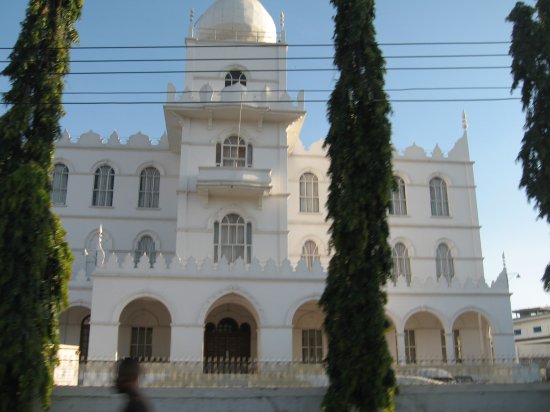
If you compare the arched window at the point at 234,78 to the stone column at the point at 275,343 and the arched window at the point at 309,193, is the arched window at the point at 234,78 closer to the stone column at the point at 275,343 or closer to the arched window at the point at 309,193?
the arched window at the point at 309,193

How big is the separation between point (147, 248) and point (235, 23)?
11346mm

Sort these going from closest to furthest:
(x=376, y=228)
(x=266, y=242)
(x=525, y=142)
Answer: (x=376, y=228), (x=525, y=142), (x=266, y=242)

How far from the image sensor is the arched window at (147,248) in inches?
1064

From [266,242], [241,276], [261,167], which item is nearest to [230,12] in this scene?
[261,167]

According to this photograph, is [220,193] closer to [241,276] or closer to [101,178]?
[241,276]

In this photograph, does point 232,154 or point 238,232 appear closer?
point 238,232

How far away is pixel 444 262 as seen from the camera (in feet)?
92.7

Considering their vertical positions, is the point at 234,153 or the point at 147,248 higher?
the point at 234,153

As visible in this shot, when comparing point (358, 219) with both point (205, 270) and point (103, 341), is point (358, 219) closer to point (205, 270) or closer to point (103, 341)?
point (205, 270)

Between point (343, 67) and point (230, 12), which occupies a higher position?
point (230, 12)

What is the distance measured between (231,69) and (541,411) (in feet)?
64.6

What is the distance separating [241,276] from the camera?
20.4 m

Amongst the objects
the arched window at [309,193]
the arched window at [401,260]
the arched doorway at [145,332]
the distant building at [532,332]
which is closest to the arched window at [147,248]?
the arched doorway at [145,332]

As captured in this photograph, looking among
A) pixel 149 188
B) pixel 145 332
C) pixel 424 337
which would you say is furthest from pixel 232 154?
pixel 424 337
